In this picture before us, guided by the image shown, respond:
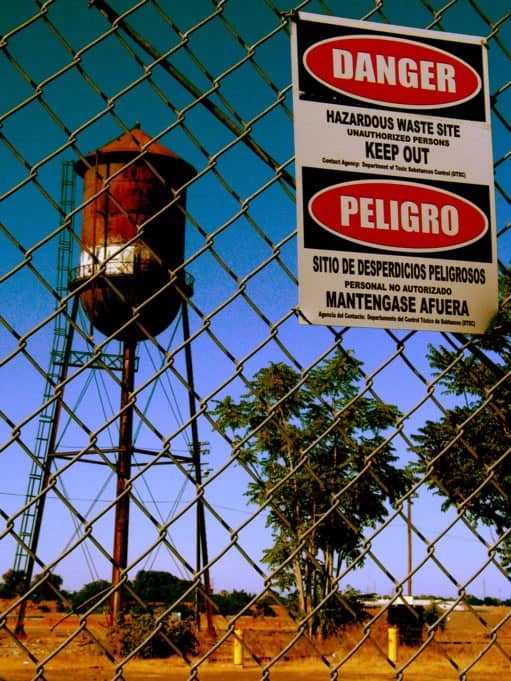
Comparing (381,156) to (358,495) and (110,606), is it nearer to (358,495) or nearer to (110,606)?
(358,495)

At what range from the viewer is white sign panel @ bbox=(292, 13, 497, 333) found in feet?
6.04

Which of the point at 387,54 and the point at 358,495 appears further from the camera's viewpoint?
the point at 358,495

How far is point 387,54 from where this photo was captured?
1984 millimetres

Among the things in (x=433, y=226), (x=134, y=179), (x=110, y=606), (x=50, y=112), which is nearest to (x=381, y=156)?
(x=433, y=226)

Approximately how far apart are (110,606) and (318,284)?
2021 cm

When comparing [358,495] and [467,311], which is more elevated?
[467,311]

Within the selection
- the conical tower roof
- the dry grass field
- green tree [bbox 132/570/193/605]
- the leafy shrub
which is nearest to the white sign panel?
the conical tower roof

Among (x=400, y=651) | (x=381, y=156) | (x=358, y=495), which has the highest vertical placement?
(x=381, y=156)

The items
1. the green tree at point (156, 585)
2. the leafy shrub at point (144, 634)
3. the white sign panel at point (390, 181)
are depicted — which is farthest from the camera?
the green tree at point (156, 585)

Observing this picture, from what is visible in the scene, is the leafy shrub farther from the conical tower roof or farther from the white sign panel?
the white sign panel

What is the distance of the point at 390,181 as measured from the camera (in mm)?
1883

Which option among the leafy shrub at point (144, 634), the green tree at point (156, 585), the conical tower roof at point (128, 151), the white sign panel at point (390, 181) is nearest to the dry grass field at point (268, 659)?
the leafy shrub at point (144, 634)

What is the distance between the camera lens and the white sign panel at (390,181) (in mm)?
1841

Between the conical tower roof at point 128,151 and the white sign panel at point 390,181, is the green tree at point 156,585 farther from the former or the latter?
the white sign panel at point 390,181
